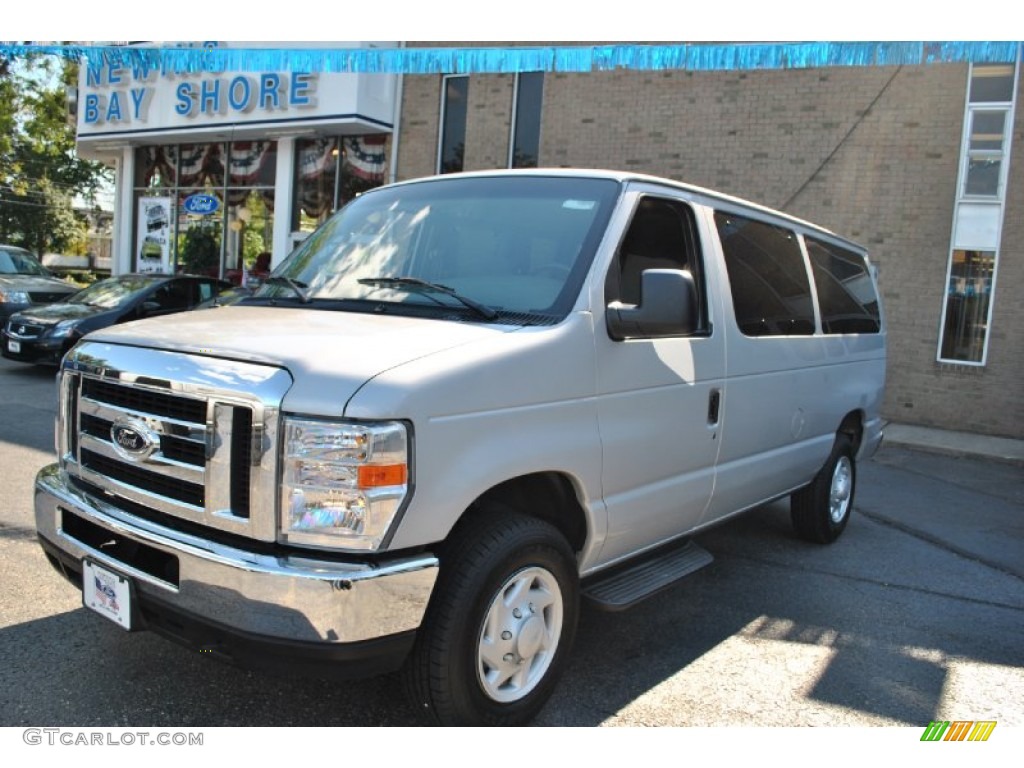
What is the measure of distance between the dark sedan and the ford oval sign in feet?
19.6

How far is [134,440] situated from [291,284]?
44.6 inches

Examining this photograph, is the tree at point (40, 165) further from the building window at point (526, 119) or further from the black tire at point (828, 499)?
the black tire at point (828, 499)

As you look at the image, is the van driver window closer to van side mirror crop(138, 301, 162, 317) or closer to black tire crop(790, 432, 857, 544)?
black tire crop(790, 432, 857, 544)

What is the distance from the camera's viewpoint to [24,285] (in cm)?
1384

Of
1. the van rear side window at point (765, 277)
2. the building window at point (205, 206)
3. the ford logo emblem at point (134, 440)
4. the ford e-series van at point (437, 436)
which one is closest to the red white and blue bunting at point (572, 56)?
the van rear side window at point (765, 277)

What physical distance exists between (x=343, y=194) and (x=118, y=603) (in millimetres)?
14114

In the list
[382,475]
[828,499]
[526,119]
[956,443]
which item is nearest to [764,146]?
[526,119]

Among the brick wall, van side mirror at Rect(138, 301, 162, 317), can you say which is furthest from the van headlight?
the brick wall

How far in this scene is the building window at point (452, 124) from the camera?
14609mm

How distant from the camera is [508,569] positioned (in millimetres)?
2768

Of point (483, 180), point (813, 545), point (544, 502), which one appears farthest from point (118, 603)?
point (813, 545)

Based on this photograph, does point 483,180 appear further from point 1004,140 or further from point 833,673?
point 1004,140
